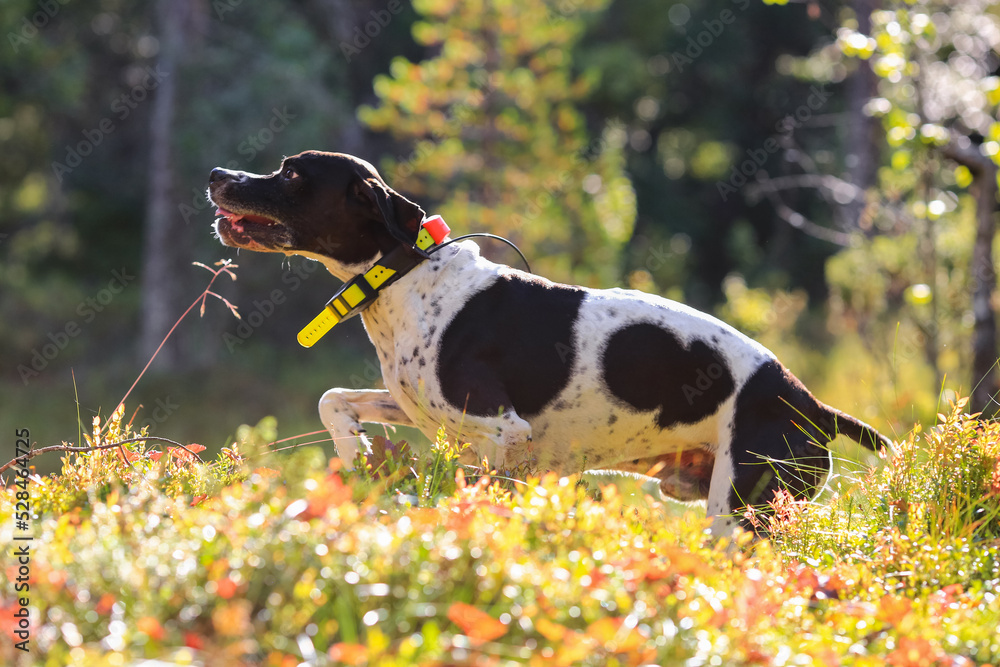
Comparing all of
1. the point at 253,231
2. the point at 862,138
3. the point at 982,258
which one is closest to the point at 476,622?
the point at 253,231

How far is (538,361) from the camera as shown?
3.69 meters

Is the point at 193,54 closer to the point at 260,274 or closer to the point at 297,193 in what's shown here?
the point at 260,274

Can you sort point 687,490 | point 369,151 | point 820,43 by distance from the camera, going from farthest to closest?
point 820,43
point 369,151
point 687,490

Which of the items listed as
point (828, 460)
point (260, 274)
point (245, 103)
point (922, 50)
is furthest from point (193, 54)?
point (828, 460)

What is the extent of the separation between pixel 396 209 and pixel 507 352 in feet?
2.44

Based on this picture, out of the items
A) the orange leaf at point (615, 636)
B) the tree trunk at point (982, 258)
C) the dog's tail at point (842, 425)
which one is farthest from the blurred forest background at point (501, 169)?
the orange leaf at point (615, 636)

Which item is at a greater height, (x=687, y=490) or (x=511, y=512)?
(x=511, y=512)

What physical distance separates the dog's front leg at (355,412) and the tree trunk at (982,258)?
453 centimetres

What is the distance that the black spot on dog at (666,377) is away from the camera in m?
3.71

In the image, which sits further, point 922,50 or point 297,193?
point 922,50

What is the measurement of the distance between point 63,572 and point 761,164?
23.7 m

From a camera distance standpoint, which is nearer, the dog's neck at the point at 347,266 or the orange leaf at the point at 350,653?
the orange leaf at the point at 350,653

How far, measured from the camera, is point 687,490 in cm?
402

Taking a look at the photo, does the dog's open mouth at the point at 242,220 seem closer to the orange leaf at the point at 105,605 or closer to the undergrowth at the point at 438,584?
the undergrowth at the point at 438,584
